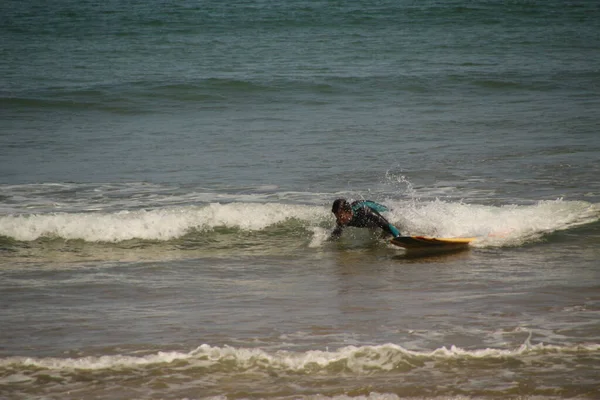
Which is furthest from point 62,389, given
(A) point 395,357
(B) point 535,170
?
(B) point 535,170

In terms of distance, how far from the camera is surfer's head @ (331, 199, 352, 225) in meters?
9.69

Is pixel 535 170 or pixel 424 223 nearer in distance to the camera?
pixel 424 223

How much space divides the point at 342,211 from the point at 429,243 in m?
1.12

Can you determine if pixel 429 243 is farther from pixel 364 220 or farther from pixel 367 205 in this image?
pixel 367 205

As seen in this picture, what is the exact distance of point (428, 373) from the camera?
5.82 m

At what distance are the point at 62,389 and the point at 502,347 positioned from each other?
10.9 feet

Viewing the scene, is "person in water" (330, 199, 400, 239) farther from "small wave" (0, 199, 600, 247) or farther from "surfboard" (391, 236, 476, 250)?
"small wave" (0, 199, 600, 247)

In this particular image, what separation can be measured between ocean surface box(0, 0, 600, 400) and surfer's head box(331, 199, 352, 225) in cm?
47

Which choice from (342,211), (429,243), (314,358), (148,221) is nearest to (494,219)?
(429,243)

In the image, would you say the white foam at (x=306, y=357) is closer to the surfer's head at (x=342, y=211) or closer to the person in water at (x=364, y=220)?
the surfer's head at (x=342, y=211)

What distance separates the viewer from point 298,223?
11453 millimetres

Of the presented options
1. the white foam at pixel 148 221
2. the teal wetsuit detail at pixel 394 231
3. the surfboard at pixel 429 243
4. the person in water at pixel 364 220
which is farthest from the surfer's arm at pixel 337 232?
the white foam at pixel 148 221

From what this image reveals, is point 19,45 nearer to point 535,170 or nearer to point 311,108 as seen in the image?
point 311,108

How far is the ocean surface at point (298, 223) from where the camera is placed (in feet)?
19.7
